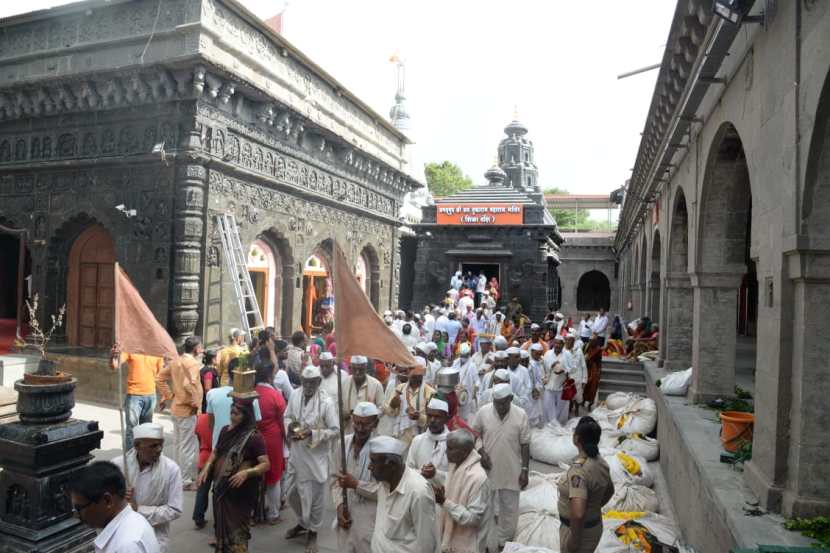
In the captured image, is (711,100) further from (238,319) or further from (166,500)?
(238,319)

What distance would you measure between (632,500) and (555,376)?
3778mm

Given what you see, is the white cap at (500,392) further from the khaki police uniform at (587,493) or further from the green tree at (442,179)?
the green tree at (442,179)

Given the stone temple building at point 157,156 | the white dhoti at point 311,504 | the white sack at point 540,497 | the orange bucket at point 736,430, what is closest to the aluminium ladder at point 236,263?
the stone temple building at point 157,156

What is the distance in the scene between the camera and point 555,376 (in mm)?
9898

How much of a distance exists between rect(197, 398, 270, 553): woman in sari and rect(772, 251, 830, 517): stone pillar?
3578 millimetres

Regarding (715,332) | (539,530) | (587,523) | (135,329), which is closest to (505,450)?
(539,530)

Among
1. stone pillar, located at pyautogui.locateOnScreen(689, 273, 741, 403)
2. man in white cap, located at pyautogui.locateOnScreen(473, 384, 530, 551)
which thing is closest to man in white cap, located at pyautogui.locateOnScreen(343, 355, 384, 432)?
man in white cap, located at pyautogui.locateOnScreen(473, 384, 530, 551)

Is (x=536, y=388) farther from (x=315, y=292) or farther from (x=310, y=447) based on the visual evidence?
(x=315, y=292)

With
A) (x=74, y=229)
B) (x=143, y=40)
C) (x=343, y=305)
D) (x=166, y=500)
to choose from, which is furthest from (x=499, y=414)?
(x=74, y=229)

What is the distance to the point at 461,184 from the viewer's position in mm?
62531

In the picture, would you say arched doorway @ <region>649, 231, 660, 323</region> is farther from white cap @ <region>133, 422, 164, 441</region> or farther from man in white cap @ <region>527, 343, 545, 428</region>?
white cap @ <region>133, 422, 164, 441</region>

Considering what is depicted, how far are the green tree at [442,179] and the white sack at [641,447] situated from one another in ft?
171

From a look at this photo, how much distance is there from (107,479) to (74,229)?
10991 mm

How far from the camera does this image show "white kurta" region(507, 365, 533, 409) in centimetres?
812
